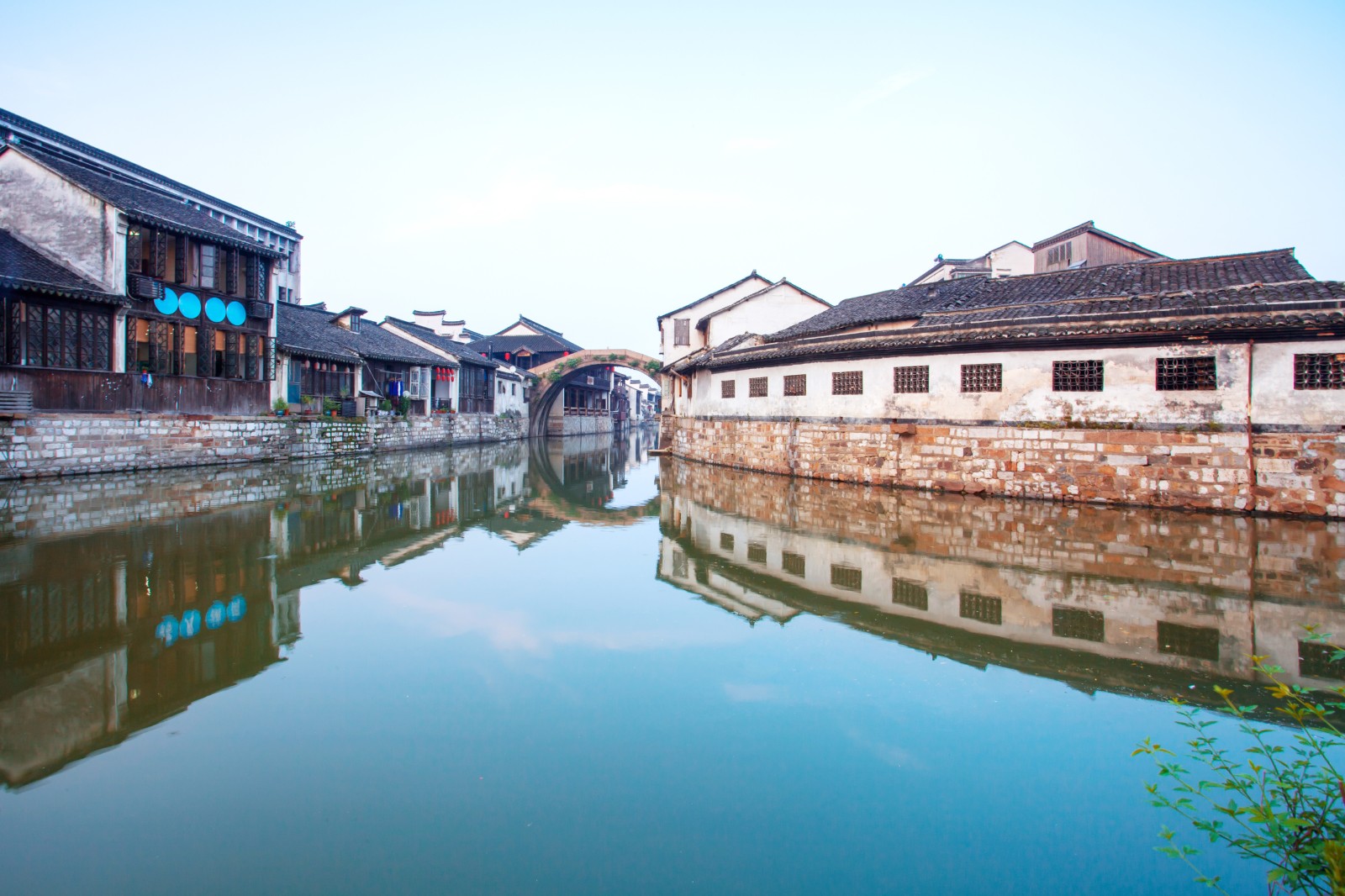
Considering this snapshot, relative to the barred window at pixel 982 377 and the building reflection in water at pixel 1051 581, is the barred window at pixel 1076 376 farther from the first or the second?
the building reflection in water at pixel 1051 581

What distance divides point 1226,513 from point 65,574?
680 inches

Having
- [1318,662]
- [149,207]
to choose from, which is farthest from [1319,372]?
[149,207]

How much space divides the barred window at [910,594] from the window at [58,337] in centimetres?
1820

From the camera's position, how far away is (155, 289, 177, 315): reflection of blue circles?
1797 cm

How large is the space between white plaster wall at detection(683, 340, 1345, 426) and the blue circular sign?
1395 centimetres

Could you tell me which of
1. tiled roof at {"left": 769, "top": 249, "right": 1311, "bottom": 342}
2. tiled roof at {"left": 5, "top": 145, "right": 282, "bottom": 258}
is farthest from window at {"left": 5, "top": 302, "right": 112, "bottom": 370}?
tiled roof at {"left": 769, "top": 249, "right": 1311, "bottom": 342}

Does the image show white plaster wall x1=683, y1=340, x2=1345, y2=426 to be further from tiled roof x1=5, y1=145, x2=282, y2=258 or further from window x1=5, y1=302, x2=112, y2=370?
window x1=5, y1=302, x2=112, y2=370

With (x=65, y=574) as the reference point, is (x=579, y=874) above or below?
below

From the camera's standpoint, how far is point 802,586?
8055 millimetres

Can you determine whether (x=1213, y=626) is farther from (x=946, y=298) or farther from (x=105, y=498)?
(x=105, y=498)

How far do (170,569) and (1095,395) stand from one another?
1573 centimetres

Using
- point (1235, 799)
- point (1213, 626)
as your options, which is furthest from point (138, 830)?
point (1213, 626)

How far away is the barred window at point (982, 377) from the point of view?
15320 millimetres

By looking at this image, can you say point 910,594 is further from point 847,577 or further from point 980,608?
point 847,577
